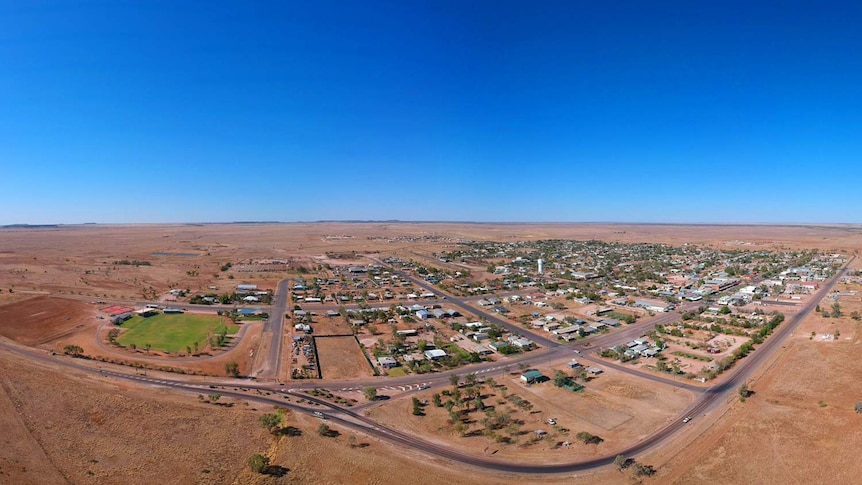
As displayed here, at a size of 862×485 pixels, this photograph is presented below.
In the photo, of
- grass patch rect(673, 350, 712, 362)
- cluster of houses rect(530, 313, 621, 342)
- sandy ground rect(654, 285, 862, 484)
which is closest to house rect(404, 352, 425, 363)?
cluster of houses rect(530, 313, 621, 342)

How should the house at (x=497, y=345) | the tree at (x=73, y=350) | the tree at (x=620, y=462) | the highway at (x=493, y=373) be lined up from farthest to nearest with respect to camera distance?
the house at (x=497, y=345)
the tree at (x=73, y=350)
the highway at (x=493, y=373)
the tree at (x=620, y=462)

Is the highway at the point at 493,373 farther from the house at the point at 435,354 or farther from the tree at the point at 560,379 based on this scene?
the tree at the point at 560,379

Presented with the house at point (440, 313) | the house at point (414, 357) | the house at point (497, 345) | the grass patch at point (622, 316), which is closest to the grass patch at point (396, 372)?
the house at point (414, 357)

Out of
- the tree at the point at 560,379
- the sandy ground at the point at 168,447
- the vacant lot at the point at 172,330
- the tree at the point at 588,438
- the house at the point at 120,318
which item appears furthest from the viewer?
the house at the point at 120,318

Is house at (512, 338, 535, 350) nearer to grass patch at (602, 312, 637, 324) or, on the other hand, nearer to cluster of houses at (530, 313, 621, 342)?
cluster of houses at (530, 313, 621, 342)

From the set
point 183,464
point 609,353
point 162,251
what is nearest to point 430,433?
point 183,464

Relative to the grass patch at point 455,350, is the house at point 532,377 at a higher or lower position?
higher

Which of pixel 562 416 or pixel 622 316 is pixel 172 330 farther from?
pixel 622 316
